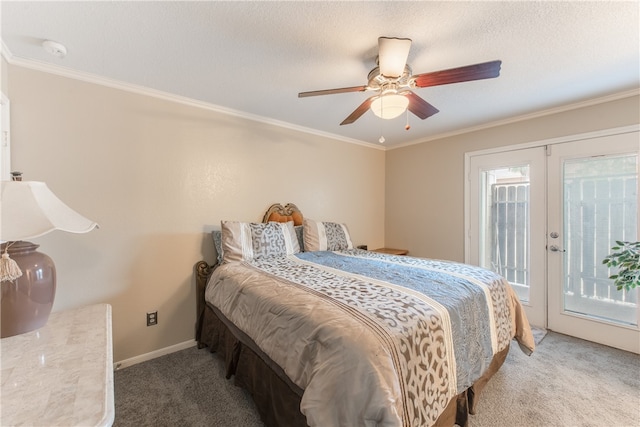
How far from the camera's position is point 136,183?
7.37 ft

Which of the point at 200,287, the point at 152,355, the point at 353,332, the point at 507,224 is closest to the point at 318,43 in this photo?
the point at 353,332

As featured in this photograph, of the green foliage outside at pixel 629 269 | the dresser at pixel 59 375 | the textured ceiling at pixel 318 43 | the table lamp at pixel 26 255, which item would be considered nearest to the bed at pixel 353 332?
the dresser at pixel 59 375

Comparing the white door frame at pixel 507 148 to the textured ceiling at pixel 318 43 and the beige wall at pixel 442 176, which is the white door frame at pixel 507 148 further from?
the textured ceiling at pixel 318 43

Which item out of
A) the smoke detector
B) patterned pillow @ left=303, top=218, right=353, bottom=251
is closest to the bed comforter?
patterned pillow @ left=303, top=218, right=353, bottom=251

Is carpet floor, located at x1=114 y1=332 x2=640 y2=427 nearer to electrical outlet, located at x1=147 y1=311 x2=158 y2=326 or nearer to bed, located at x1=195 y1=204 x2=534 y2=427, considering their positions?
bed, located at x1=195 y1=204 x2=534 y2=427

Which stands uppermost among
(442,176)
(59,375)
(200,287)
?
(442,176)

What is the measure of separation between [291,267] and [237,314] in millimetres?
560

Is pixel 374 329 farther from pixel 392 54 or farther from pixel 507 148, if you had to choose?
pixel 507 148

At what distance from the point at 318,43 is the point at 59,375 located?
6.55ft

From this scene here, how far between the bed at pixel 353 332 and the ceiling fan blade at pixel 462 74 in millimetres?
1258

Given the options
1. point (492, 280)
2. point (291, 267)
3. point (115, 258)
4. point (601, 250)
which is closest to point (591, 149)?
point (601, 250)

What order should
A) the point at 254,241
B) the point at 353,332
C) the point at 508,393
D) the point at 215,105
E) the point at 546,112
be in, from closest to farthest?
the point at 353,332, the point at 508,393, the point at 254,241, the point at 215,105, the point at 546,112

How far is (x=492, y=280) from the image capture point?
1902 mm

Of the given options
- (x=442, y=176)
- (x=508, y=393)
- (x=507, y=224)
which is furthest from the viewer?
(x=442, y=176)
